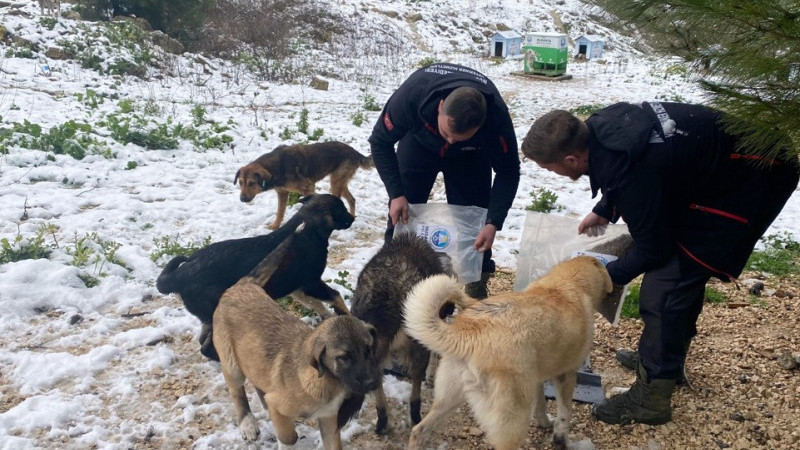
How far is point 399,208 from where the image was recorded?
457 centimetres

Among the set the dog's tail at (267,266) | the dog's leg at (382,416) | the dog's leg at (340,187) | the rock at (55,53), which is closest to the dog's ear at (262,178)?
the dog's leg at (340,187)

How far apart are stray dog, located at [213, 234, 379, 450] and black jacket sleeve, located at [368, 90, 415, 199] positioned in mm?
1511

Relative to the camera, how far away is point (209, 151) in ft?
28.4

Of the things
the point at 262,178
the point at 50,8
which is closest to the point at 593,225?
the point at 262,178

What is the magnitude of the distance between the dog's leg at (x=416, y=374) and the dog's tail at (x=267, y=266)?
1207 millimetres

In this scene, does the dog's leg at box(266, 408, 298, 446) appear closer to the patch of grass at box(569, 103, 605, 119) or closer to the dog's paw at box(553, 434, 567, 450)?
the dog's paw at box(553, 434, 567, 450)

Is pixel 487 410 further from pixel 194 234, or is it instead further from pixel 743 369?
pixel 194 234

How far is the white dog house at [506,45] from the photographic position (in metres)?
25.4

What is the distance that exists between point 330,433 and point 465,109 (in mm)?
2177

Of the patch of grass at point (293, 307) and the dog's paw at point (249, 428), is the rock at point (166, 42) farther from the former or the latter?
the dog's paw at point (249, 428)

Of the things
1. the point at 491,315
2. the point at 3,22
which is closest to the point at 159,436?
the point at 491,315

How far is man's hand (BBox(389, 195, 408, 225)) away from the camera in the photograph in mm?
4559

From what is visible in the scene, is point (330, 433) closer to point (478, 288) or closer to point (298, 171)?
point (478, 288)

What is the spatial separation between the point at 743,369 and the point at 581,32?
33064 mm
